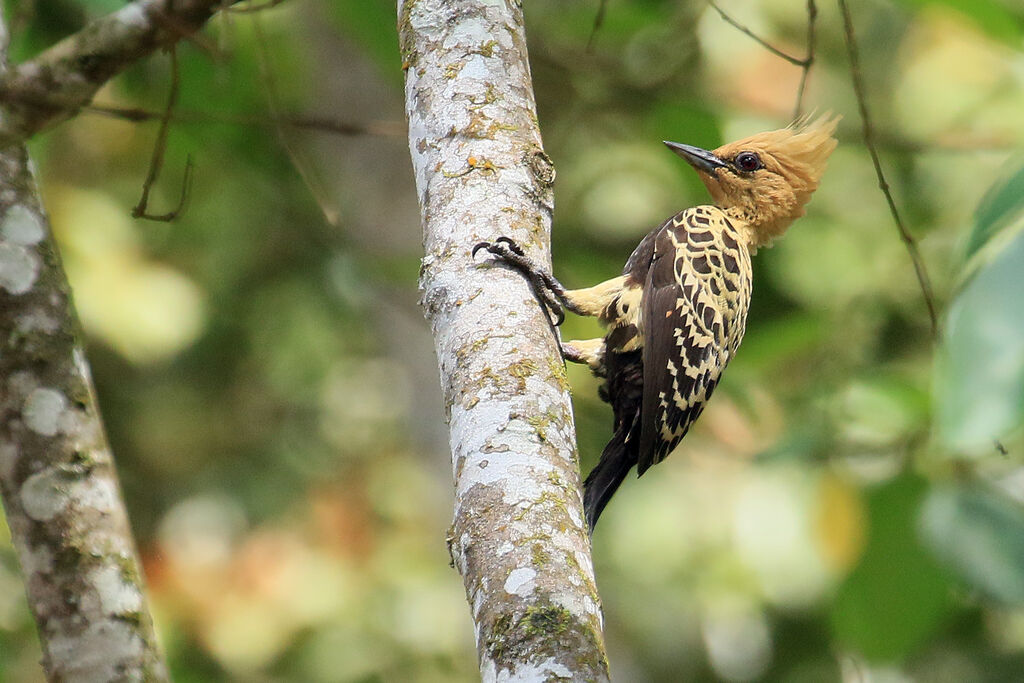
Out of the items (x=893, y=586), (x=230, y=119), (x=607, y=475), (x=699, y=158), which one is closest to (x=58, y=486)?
(x=230, y=119)

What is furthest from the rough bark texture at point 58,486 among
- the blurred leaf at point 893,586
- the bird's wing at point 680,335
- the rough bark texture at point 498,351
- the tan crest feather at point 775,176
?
the tan crest feather at point 775,176

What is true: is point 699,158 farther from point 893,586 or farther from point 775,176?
point 893,586

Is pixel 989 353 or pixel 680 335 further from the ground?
pixel 989 353

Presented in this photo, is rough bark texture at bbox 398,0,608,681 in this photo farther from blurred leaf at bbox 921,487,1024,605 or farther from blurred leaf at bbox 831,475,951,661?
blurred leaf at bbox 831,475,951,661

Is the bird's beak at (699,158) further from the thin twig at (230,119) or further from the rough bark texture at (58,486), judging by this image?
the rough bark texture at (58,486)

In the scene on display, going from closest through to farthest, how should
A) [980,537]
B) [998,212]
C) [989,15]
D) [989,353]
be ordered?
[989,353] → [998,212] → [980,537] → [989,15]

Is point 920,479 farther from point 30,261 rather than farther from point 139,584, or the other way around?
point 30,261

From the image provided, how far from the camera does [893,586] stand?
3.27m

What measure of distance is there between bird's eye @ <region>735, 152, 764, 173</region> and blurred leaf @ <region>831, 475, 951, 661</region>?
1.31 metres

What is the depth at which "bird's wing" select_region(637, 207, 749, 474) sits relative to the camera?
3467 mm

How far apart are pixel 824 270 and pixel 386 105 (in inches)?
94.7

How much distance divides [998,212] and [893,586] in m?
2.22

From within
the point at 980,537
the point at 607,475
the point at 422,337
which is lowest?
the point at 980,537

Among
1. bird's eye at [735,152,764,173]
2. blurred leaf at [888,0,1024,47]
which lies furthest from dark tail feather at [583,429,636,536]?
blurred leaf at [888,0,1024,47]
